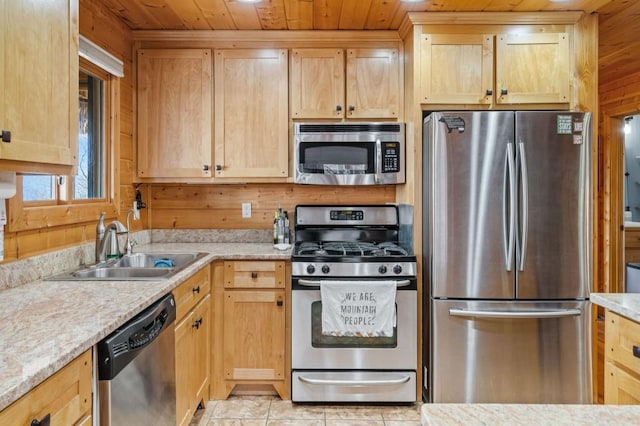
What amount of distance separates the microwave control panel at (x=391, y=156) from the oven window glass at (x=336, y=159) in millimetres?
103

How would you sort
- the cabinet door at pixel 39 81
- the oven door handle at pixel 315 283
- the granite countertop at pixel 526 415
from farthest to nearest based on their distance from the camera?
the oven door handle at pixel 315 283
the cabinet door at pixel 39 81
the granite countertop at pixel 526 415

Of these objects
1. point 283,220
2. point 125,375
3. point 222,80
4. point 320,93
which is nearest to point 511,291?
point 283,220

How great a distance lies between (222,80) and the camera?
9.79 feet

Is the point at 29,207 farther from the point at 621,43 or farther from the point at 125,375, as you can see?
the point at 621,43

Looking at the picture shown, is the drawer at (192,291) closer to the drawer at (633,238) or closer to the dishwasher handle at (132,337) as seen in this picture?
the dishwasher handle at (132,337)

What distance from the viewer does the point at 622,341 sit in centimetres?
149

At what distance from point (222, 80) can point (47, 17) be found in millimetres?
1567

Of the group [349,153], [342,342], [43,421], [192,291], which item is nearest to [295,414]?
[342,342]

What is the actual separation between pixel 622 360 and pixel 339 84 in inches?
87.7

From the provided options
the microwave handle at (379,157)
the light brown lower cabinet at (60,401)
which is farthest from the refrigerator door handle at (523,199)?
the light brown lower cabinet at (60,401)

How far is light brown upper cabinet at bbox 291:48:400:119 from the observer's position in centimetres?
298

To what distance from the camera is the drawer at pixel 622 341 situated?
1.42 m

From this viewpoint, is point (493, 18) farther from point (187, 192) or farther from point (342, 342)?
point (187, 192)

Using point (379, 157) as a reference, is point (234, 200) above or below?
below
